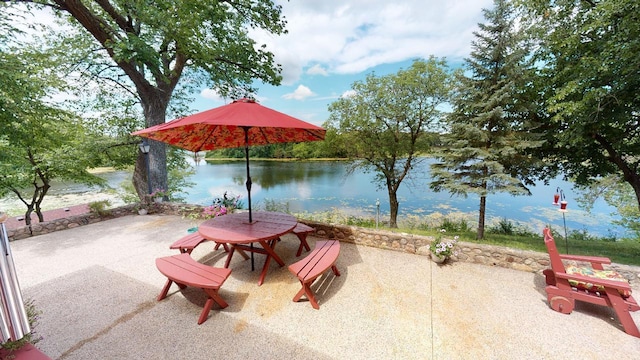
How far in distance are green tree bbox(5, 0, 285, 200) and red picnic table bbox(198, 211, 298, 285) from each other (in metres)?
4.87

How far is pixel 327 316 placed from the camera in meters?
2.38

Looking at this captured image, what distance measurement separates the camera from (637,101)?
4.83 metres

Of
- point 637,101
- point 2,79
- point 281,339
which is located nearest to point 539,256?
point 281,339

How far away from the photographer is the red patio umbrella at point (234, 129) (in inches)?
90.7

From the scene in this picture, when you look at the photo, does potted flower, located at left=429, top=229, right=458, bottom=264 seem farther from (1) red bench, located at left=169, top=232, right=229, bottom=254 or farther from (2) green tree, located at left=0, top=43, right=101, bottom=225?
(2) green tree, located at left=0, top=43, right=101, bottom=225

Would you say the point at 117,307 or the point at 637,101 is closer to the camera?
the point at 117,307

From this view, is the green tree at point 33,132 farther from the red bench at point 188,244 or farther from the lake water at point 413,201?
the red bench at point 188,244

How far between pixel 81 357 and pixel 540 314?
178 inches

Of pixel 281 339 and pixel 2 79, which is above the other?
pixel 2 79

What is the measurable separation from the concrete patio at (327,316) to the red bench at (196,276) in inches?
5.8

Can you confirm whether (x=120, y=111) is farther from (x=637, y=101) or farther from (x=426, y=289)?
(x=637, y=101)

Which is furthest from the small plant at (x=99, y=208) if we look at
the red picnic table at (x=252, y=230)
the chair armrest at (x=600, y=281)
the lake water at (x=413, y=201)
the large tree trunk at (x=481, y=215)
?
the large tree trunk at (x=481, y=215)

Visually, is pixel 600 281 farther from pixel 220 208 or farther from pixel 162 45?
pixel 162 45

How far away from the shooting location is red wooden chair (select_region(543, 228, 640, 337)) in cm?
213
